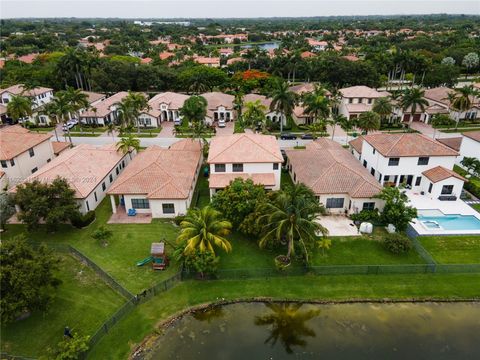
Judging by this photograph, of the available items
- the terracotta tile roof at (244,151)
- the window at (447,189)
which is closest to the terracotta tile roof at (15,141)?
the terracotta tile roof at (244,151)

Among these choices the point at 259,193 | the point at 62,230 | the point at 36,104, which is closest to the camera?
the point at 259,193

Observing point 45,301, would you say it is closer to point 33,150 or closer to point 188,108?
point 33,150

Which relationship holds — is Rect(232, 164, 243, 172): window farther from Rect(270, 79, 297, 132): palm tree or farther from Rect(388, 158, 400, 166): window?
Rect(270, 79, 297, 132): palm tree

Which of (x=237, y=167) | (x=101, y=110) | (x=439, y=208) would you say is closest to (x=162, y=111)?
(x=101, y=110)

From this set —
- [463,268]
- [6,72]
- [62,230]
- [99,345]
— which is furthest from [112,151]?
[6,72]

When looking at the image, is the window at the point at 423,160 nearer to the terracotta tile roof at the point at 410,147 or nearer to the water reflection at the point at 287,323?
the terracotta tile roof at the point at 410,147

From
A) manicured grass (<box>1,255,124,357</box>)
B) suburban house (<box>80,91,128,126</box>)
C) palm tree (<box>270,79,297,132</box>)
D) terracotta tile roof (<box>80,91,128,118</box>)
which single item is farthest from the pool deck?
suburban house (<box>80,91,128,126</box>)
